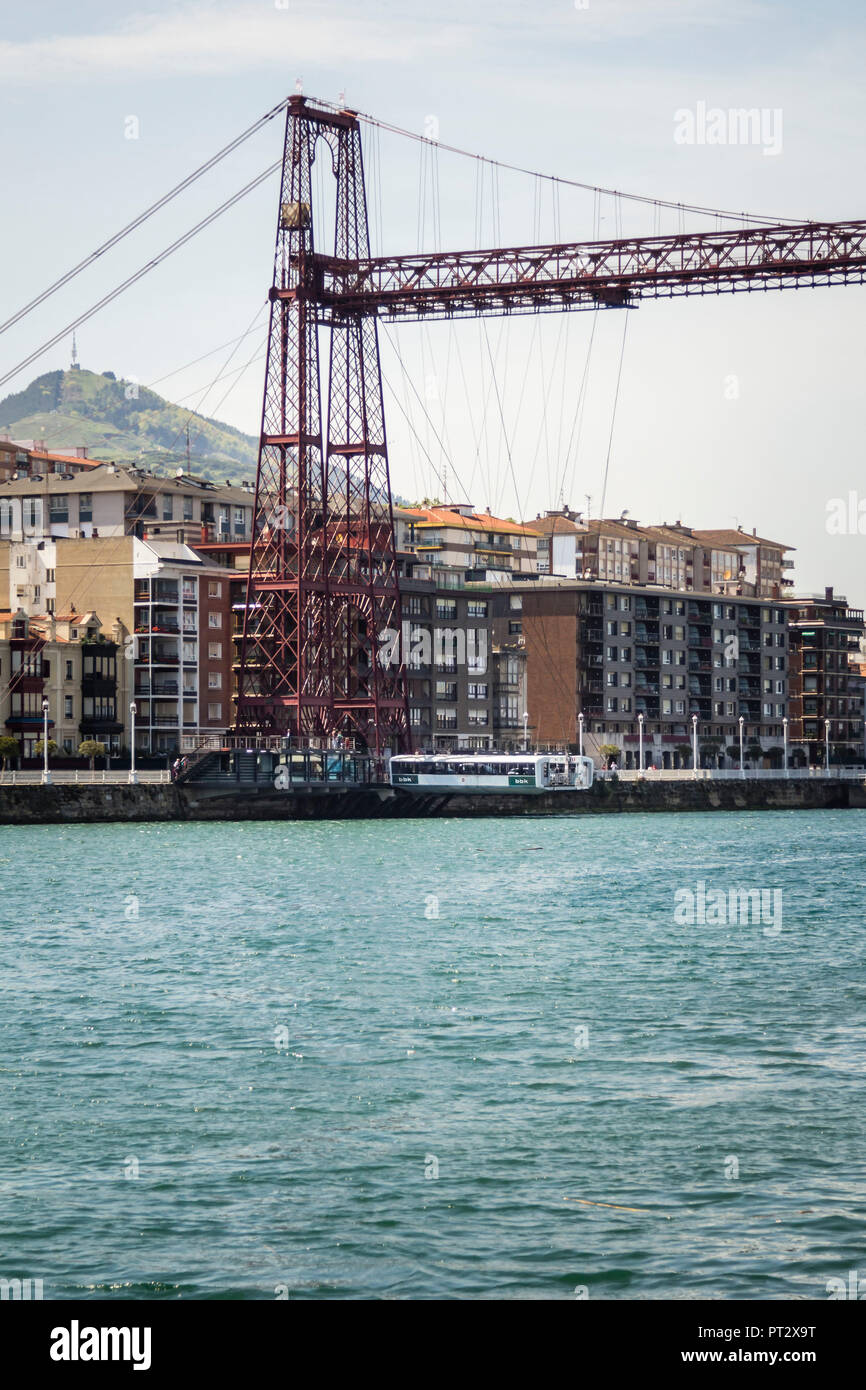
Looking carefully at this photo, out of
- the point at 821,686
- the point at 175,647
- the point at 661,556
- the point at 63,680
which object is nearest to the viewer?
the point at 63,680

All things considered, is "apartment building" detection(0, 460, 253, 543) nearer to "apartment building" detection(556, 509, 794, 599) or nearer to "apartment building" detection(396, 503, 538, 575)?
"apartment building" detection(396, 503, 538, 575)

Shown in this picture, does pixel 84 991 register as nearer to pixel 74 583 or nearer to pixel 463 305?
pixel 463 305

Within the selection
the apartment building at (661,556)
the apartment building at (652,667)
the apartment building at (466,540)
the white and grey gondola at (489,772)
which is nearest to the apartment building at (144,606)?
the white and grey gondola at (489,772)

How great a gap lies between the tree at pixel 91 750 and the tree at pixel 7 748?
329cm

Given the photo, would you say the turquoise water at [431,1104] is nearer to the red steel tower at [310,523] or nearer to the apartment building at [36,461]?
the red steel tower at [310,523]

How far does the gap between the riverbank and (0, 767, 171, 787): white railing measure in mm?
362

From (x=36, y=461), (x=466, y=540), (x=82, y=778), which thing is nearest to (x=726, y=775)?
(x=466, y=540)

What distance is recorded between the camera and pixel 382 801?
102 meters

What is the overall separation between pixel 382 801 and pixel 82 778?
1589 cm

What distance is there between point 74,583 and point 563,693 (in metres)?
41.4

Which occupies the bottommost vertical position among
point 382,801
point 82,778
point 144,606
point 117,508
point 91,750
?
point 382,801

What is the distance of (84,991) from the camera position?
30969mm

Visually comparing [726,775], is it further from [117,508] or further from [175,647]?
[117,508]
